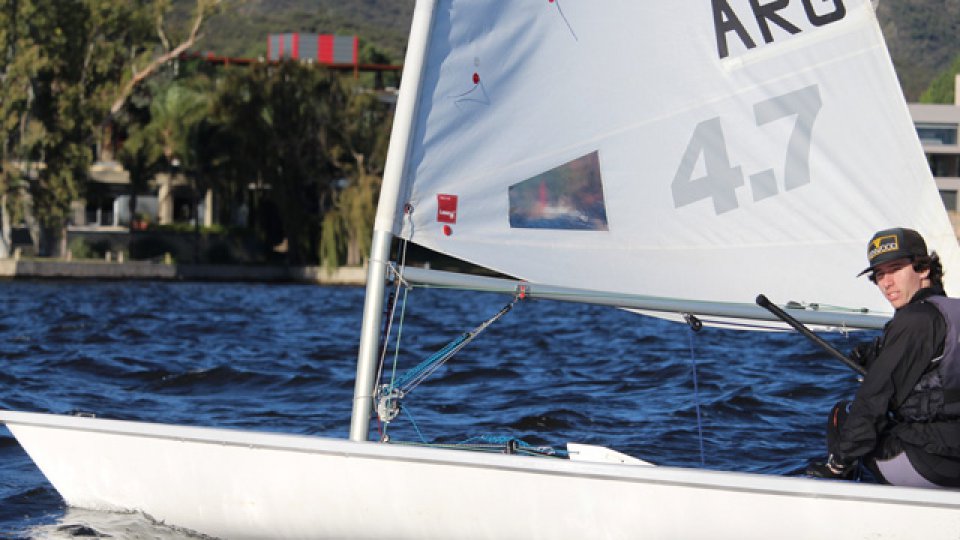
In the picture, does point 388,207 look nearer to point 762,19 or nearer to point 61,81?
point 762,19

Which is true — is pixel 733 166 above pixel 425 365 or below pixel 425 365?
above

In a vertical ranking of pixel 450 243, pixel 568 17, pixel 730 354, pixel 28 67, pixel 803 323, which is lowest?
pixel 730 354

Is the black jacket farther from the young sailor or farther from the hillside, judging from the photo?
the hillside

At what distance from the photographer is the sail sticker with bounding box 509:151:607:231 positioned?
5.56 metres

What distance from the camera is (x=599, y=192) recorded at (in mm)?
5699

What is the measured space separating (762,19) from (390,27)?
18346 centimetres

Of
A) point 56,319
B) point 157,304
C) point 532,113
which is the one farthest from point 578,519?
point 157,304

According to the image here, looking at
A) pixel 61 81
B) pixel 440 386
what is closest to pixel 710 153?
pixel 440 386

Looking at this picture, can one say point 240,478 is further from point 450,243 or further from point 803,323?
point 803,323

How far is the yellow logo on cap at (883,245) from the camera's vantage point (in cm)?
465

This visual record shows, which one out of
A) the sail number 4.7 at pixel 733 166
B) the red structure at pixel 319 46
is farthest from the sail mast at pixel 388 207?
the red structure at pixel 319 46

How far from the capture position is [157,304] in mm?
26719

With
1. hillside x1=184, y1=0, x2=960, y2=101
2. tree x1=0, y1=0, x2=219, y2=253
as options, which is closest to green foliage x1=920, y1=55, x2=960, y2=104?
hillside x1=184, y1=0, x2=960, y2=101

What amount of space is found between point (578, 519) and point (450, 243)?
1.36m
